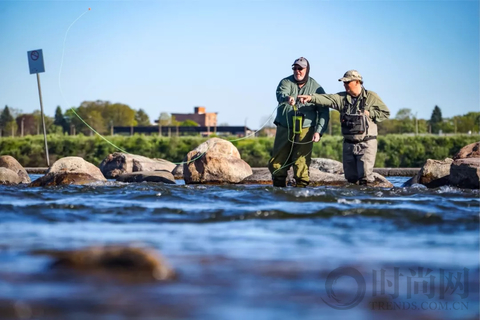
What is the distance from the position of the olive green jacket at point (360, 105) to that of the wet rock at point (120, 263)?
6.20 meters

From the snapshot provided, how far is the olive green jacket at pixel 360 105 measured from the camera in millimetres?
10188

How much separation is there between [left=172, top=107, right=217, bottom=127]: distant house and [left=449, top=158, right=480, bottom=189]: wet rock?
12832 centimetres

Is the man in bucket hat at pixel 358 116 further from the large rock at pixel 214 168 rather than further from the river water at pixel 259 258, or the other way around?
the large rock at pixel 214 168

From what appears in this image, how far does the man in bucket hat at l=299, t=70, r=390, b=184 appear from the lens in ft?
33.1

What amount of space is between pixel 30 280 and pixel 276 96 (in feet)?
22.8

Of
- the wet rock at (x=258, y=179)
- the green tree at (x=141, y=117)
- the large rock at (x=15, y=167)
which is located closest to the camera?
the wet rock at (x=258, y=179)

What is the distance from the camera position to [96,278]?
392 cm

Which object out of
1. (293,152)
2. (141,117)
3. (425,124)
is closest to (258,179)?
(293,152)

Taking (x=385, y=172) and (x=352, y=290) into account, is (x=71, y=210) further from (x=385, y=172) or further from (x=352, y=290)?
(x=385, y=172)

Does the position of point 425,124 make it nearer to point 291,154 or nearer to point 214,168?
point 214,168

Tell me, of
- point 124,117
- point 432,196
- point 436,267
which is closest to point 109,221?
point 436,267

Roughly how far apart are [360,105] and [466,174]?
2319 millimetres

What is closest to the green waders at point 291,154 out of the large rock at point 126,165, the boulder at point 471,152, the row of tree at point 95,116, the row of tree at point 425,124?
the boulder at point 471,152

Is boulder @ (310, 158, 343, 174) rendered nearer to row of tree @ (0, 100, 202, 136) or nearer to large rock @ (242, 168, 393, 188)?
large rock @ (242, 168, 393, 188)
